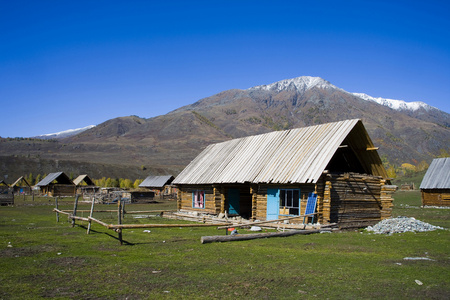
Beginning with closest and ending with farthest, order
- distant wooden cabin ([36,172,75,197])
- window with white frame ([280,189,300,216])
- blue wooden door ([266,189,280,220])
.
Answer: window with white frame ([280,189,300,216]) → blue wooden door ([266,189,280,220]) → distant wooden cabin ([36,172,75,197])

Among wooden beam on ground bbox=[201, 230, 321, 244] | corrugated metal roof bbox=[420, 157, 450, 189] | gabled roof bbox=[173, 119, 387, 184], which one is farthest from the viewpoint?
corrugated metal roof bbox=[420, 157, 450, 189]

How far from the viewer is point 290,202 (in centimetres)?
2350

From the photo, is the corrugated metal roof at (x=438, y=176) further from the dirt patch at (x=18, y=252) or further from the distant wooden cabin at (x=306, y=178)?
the dirt patch at (x=18, y=252)

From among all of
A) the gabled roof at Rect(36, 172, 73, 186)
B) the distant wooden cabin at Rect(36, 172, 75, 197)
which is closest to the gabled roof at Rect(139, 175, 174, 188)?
the distant wooden cabin at Rect(36, 172, 75, 197)

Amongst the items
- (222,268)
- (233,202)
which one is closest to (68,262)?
(222,268)

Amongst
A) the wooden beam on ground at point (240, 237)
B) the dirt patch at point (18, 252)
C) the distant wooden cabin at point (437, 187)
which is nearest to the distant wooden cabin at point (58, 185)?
the distant wooden cabin at point (437, 187)

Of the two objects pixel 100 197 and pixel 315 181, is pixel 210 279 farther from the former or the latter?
pixel 100 197

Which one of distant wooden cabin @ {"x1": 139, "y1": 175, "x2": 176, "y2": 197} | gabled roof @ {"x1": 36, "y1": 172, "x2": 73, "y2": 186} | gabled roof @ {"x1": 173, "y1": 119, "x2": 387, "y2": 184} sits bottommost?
distant wooden cabin @ {"x1": 139, "y1": 175, "x2": 176, "y2": 197}

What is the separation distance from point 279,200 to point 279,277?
549 inches

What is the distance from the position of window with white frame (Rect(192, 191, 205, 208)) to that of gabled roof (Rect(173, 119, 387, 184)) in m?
1.24

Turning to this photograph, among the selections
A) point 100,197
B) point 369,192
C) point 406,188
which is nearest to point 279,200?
point 369,192

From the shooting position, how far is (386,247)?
50.8 ft

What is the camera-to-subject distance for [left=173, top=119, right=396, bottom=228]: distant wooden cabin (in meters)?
22.1

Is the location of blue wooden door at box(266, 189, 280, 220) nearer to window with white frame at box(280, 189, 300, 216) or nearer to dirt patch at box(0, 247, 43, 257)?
window with white frame at box(280, 189, 300, 216)
